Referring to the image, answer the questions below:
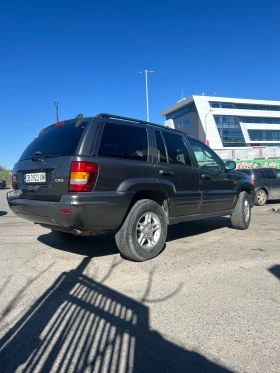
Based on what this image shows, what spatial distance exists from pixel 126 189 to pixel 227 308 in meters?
1.78

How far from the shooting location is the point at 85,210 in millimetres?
3375

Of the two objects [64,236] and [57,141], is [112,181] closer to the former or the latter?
[57,141]

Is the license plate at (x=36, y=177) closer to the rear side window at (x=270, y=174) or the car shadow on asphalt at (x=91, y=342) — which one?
the car shadow on asphalt at (x=91, y=342)

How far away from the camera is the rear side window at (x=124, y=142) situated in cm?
372

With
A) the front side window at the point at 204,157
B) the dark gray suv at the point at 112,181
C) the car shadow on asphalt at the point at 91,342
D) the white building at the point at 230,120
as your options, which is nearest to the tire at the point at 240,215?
the front side window at the point at 204,157

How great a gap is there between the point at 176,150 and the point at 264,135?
90431 millimetres

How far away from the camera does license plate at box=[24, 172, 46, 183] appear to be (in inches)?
148

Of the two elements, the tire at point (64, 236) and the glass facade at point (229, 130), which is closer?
the tire at point (64, 236)

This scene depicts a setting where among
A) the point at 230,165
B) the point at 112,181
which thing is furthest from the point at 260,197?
the point at 112,181

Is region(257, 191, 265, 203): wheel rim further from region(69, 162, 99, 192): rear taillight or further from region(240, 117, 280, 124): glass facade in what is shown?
region(240, 117, 280, 124): glass facade

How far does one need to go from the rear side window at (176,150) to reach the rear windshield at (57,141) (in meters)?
1.47

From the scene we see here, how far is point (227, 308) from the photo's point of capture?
2.68 metres

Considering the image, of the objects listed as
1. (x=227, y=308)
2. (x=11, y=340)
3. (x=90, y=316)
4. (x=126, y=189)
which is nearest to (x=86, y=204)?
(x=126, y=189)

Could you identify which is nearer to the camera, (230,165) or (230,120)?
(230,165)
